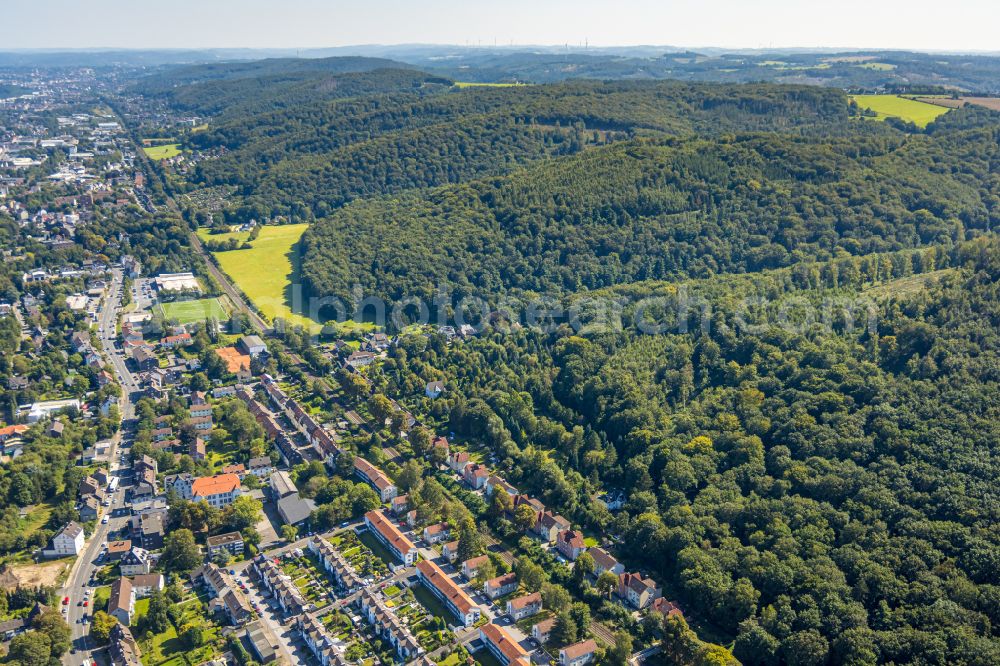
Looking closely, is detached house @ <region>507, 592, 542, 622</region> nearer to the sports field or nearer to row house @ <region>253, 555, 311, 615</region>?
row house @ <region>253, 555, 311, 615</region>

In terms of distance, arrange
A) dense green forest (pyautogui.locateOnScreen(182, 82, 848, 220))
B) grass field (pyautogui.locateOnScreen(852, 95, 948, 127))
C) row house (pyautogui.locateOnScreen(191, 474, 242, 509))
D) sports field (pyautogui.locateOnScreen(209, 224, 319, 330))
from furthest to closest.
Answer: dense green forest (pyautogui.locateOnScreen(182, 82, 848, 220)), grass field (pyautogui.locateOnScreen(852, 95, 948, 127)), sports field (pyautogui.locateOnScreen(209, 224, 319, 330)), row house (pyautogui.locateOnScreen(191, 474, 242, 509))

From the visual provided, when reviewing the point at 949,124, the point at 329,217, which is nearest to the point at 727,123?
the point at 949,124

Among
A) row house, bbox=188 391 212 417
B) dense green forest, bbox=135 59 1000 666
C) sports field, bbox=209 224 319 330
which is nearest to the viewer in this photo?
dense green forest, bbox=135 59 1000 666

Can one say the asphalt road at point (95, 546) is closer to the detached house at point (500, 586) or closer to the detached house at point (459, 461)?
the detached house at point (500, 586)

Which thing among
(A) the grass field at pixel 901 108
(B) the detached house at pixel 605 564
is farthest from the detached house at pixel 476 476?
(A) the grass field at pixel 901 108

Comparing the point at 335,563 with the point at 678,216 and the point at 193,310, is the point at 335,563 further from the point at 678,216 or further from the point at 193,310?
the point at 678,216

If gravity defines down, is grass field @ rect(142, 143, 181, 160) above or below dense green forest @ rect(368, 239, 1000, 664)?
above

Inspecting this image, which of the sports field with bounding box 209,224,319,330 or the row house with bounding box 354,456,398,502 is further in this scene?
the sports field with bounding box 209,224,319,330

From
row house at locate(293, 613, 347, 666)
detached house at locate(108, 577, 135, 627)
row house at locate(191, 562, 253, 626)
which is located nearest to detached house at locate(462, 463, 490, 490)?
row house at locate(293, 613, 347, 666)

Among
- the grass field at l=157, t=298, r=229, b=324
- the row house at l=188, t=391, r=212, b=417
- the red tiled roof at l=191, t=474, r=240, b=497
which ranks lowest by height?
the red tiled roof at l=191, t=474, r=240, b=497
